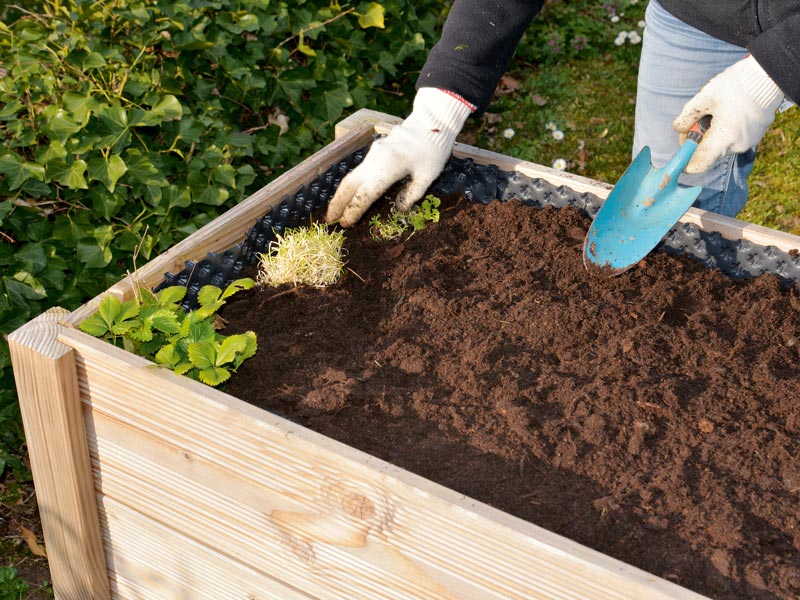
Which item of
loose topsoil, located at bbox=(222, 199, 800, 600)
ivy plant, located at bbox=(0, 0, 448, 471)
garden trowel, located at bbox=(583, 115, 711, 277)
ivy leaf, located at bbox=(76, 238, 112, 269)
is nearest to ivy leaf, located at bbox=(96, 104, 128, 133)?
ivy plant, located at bbox=(0, 0, 448, 471)

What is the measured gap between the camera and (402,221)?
2451 mm

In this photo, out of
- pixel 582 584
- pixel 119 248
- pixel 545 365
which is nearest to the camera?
pixel 582 584

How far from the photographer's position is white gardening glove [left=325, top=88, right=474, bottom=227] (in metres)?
2.38

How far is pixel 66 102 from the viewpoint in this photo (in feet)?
8.27

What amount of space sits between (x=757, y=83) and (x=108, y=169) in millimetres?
1919

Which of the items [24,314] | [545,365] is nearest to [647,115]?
[545,365]

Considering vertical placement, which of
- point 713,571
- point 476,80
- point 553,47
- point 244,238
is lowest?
point 553,47

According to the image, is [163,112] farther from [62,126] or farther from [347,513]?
[347,513]

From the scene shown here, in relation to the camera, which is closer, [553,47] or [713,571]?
[713,571]

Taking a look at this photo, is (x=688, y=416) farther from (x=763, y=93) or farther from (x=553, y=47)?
(x=553, y=47)

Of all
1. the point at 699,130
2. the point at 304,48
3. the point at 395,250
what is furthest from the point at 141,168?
the point at 699,130

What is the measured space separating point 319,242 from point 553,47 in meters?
3.68

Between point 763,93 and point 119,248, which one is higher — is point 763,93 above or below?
above

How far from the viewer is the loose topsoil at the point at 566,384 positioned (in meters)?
1.51
